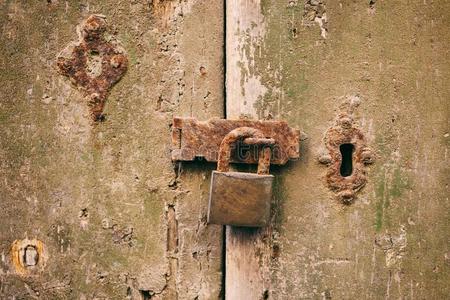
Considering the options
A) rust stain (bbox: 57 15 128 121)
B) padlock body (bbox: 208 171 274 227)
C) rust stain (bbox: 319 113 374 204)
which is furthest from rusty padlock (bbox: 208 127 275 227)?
rust stain (bbox: 57 15 128 121)

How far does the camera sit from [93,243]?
2.98 feet

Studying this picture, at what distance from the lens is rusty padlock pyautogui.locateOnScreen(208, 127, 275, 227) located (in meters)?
0.81

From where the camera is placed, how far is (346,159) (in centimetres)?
92

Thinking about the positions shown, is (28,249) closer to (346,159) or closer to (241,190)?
(241,190)

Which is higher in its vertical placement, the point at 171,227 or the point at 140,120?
the point at 140,120

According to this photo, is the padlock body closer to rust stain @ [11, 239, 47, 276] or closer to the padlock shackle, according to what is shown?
the padlock shackle

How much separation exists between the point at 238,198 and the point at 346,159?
23 centimetres

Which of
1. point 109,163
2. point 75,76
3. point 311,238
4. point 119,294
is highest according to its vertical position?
point 75,76

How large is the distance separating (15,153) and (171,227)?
0.31m

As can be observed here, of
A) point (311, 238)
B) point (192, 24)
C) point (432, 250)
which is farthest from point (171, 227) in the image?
point (432, 250)

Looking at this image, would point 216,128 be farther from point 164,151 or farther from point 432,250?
point 432,250

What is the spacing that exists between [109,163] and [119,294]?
0.78 ft

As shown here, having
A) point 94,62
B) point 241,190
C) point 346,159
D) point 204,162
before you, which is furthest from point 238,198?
point 94,62

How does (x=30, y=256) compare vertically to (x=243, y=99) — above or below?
below
